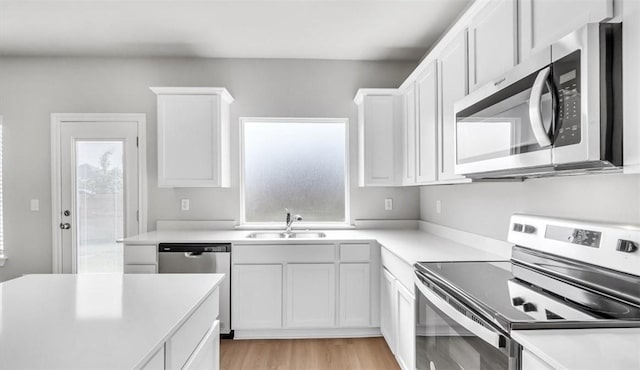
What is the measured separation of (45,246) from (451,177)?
380 cm

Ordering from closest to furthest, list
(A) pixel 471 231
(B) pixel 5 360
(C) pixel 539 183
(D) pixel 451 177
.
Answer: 1. (B) pixel 5 360
2. (C) pixel 539 183
3. (D) pixel 451 177
4. (A) pixel 471 231

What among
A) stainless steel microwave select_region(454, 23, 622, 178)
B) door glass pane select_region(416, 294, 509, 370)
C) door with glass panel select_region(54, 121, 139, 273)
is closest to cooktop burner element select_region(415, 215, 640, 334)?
door glass pane select_region(416, 294, 509, 370)

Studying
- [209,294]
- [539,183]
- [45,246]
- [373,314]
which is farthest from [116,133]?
[539,183]

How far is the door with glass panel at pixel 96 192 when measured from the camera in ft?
11.4

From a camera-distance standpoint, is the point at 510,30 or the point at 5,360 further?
the point at 510,30

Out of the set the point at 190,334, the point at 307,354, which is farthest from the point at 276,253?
the point at 190,334

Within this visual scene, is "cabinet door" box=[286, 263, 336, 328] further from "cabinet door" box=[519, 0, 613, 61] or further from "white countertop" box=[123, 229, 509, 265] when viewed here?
"cabinet door" box=[519, 0, 613, 61]

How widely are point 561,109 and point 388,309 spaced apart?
195cm

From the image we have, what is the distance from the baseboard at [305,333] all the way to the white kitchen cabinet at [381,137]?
1.28 metres

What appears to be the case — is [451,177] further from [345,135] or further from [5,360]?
[5,360]

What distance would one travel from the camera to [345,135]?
3.62 m

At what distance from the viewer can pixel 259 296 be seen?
113 inches

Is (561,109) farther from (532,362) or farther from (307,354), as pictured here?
(307,354)

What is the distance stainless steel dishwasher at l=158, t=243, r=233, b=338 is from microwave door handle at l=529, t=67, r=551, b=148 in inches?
93.2
